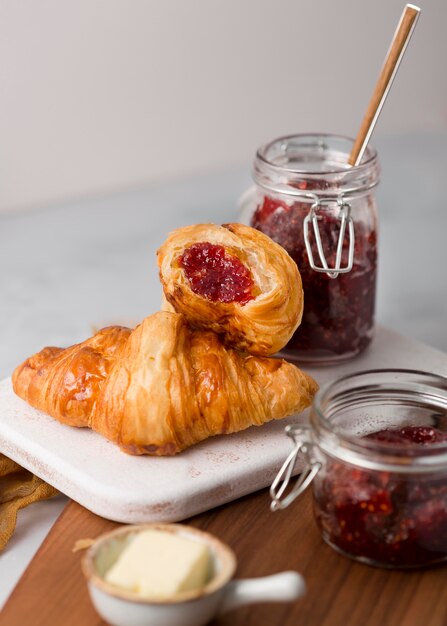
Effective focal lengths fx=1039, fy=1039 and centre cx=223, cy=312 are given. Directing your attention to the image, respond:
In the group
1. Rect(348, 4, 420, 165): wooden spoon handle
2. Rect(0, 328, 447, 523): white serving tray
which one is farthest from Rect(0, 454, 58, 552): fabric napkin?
Rect(348, 4, 420, 165): wooden spoon handle

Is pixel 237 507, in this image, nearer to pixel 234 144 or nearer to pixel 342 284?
pixel 342 284

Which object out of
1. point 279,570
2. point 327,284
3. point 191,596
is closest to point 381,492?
point 279,570

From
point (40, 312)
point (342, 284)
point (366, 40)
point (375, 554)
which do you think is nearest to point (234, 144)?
point (366, 40)

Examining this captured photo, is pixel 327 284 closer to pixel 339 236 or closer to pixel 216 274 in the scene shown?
pixel 339 236

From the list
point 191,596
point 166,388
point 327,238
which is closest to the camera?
point 191,596

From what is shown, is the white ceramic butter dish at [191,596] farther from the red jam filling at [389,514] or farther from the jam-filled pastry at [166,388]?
the jam-filled pastry at [166,388]

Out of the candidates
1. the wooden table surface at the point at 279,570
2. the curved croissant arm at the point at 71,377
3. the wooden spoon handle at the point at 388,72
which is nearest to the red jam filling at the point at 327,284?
the wooden spoon handle at the point at 388,72
